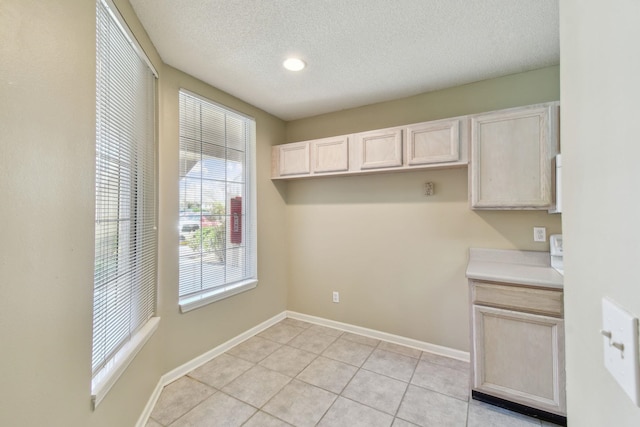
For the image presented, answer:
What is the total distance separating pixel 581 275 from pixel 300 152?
2806mm

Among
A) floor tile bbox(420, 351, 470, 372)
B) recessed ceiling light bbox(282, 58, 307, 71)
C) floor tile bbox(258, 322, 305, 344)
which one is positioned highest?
recessed ceiling light bbox(282, 58, 307, 71)

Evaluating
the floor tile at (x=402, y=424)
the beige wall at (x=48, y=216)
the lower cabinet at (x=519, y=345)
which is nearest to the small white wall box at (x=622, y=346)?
the beige wall at (x=48, y=216)

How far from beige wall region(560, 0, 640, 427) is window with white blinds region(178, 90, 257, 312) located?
97.1 inches

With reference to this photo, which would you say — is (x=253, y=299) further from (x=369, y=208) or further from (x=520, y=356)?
(x=520, y=356)

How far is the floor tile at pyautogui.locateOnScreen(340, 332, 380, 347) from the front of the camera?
9.40 ft

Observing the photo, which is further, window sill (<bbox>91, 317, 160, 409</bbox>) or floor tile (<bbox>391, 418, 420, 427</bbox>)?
floor tile (<bbox>391, 418, 420, 427</bbox>)

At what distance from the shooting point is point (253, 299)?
121 inches

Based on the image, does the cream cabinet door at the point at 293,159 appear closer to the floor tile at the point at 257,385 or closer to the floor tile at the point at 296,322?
the floor tile at the point at 296,322

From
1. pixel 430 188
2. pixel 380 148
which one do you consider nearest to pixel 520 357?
pixel 430 188

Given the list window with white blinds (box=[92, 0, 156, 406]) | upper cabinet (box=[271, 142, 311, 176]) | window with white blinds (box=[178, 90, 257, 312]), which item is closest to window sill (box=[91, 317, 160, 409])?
window with white blinds (box=[92, 0, 156, 406])

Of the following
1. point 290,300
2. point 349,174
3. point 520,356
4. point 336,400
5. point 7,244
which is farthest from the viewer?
point 290,300

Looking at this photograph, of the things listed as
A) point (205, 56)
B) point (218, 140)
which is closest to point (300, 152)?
point (218, 140)

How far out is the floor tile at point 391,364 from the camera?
2316 millimetres

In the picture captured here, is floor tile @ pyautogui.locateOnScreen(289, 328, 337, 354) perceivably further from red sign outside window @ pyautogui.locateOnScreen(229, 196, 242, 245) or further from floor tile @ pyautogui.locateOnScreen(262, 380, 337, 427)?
red sign outside window @ pyautogui.locateOnScreen(229, 196, 242, 245)
